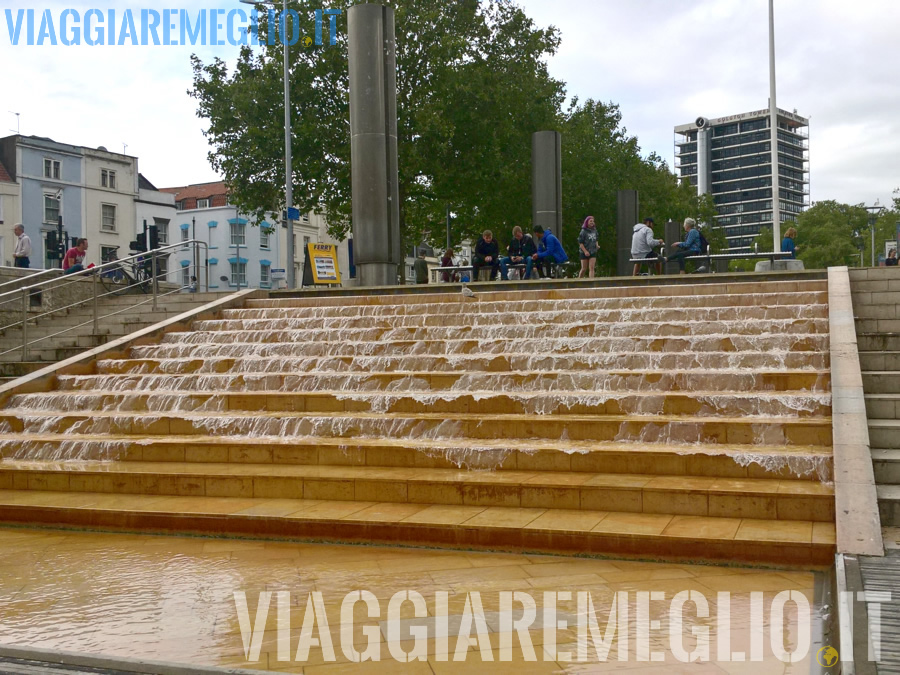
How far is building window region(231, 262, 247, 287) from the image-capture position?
66.8 metres

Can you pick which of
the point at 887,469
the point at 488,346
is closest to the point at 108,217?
the point at 488,346

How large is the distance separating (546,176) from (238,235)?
47436 mm

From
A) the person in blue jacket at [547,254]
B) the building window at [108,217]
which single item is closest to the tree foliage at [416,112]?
the person in blue jacket at [547,254]

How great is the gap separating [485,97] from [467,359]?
837 inches

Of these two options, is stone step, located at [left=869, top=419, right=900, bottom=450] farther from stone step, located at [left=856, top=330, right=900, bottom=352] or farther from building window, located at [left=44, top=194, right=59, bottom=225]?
building window, located at [left=44, top=194, right=59, bottom=225]

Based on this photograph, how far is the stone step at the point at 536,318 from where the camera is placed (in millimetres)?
10477

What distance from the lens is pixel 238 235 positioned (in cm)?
6781

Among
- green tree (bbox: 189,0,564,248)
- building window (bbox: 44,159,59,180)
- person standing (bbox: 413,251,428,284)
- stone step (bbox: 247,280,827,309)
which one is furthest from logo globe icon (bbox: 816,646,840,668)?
building window (bbox: 44,159,59,180)

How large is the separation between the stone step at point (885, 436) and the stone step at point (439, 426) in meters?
0.33

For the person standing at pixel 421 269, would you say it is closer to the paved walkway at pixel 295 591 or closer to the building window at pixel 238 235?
the paved walkway at pixel 295 591

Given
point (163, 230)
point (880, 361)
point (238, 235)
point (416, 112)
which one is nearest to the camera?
point (880, 361)

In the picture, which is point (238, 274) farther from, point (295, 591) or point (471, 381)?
point (295, 591)

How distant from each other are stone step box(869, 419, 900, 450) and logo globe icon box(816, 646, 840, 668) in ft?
11.0

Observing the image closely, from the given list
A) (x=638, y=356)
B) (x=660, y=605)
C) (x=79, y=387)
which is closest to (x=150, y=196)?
(x=79, y=387)
